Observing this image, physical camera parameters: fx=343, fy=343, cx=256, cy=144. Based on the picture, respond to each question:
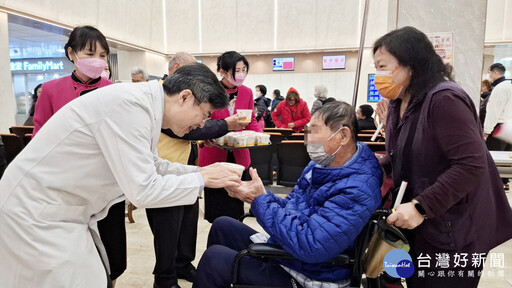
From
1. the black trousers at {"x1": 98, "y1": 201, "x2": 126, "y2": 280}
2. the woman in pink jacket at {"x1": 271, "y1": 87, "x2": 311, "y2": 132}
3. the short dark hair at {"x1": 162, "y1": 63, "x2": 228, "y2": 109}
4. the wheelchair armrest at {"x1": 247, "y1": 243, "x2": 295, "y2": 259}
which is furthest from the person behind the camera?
the woman in pink jacket at {"x1": 271, "y1": 87, "x2": 311, "y2": 132}

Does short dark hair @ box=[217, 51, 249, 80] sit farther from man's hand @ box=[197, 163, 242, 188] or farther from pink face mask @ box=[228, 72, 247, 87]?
man's hand @ box=[197, 163, 242, 188]

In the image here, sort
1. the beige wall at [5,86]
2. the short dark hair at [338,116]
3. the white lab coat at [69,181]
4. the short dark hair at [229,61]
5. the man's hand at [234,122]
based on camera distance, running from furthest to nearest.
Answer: the beige wall at [5,86] < the short dark hair at [229,61] < the man's hand at [234,122] < the short dark hair at [338,116] < the white lab coat at [69,181]

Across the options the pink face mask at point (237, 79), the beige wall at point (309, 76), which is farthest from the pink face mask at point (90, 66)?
the beige wall at point (309, 76)

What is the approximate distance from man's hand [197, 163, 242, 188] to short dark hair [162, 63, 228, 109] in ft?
0.87

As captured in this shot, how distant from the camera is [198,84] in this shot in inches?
49.6

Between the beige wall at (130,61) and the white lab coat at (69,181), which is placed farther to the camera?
the beige wall at (130,61)

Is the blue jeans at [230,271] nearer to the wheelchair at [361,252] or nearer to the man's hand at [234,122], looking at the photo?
the wheelchair at [361,252]

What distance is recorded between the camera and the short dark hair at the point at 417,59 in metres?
1.43

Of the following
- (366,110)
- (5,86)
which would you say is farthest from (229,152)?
(5,86)

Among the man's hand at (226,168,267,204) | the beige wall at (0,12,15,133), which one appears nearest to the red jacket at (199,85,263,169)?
the man's hand at (226,168,267,204)

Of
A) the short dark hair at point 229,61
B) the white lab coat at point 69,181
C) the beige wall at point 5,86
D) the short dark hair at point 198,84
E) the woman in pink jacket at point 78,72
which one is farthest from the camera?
the beige wall at point 5,86

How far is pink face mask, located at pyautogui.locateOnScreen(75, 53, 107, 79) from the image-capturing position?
1.93 metres

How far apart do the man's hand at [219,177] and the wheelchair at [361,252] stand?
28cm

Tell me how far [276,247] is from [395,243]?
0.47 metres
